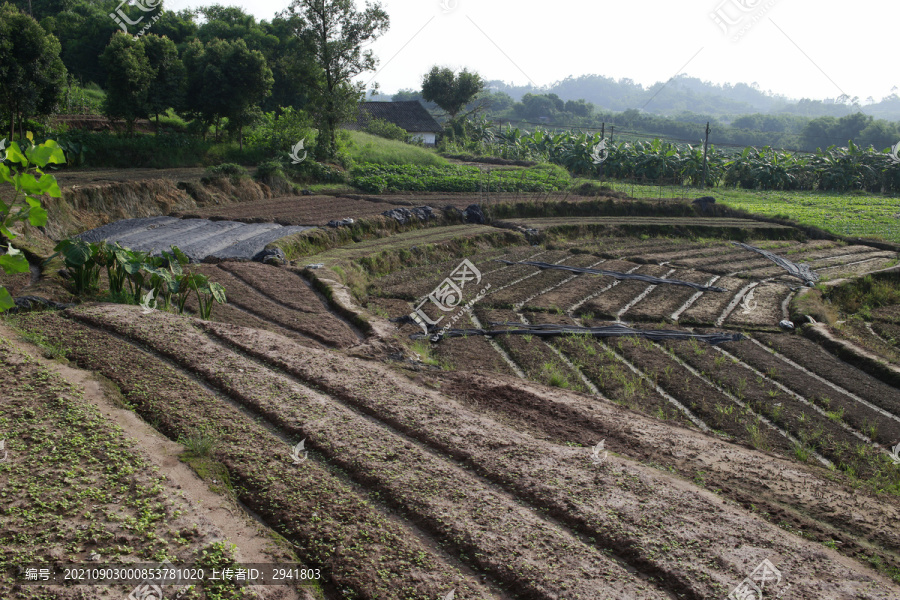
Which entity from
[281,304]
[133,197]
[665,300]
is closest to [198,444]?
[281,304]

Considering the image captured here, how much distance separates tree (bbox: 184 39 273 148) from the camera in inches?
931

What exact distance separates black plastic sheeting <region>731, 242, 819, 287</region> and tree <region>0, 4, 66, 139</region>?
21.7 m

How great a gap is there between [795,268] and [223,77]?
2132 cm

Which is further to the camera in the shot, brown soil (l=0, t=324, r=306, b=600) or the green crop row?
the green crop row

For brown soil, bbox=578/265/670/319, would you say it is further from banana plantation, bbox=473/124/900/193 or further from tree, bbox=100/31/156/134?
banana plantation, bbox=473/124/900/193

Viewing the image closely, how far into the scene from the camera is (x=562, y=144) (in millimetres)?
39250

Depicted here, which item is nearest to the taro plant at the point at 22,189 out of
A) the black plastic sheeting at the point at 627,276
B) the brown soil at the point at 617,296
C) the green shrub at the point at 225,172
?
the brown soil at the point at 617,296

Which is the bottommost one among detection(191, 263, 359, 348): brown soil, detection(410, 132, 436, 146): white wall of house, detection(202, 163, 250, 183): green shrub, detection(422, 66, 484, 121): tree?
detection(191, 263, 359, 348): brown soil

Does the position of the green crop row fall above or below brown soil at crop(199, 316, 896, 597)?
above

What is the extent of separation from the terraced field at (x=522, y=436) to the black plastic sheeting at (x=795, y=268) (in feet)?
9.93

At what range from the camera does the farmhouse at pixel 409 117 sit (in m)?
43.7

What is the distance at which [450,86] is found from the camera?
46.8m

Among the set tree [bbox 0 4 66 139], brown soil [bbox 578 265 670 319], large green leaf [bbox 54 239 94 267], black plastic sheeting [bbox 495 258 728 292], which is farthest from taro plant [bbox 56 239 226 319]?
tree [bbox 0 4 66 139]

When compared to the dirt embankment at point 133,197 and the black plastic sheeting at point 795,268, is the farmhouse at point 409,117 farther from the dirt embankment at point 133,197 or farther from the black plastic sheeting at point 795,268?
the black plastic sheeting at point 795,268
